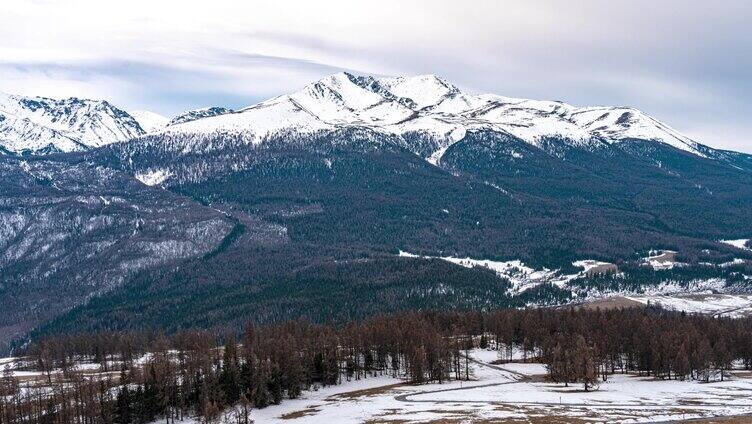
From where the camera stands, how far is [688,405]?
166 metres

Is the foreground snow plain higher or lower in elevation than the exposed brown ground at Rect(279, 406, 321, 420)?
higher

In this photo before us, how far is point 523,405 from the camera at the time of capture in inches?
6663

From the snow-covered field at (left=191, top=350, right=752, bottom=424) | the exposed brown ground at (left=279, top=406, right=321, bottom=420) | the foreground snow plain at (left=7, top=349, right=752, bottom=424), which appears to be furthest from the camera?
the exposed brown ground at (left=279, top=406, right=321, bottom=420)

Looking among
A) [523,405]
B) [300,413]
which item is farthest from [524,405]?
[300,413]

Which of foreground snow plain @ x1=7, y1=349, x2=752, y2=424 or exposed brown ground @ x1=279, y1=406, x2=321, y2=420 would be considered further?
exposed brown ground @ x1=279, y1=406, x2=321, y2=420

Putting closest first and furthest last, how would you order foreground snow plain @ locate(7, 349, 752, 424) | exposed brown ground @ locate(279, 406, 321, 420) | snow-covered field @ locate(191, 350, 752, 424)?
foreground snow plain @ locate(7, 349, 752, 424), snow-covered field @ locate(191, 350, 752, 424), exposed brown ground @ locate(279, 406, 321, 420)

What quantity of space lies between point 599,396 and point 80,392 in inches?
4556

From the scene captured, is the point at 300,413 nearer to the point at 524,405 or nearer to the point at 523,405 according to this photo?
the point at 523,405

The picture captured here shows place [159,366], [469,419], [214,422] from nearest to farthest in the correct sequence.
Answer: [469,419], [214,422], [159,366]

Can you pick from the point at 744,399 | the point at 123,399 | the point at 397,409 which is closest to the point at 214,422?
the point at 123,399

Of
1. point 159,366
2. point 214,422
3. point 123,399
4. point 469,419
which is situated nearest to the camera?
point 469,419

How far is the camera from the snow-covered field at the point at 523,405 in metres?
155

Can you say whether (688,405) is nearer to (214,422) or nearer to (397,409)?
(397,409)

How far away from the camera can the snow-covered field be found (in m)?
155
